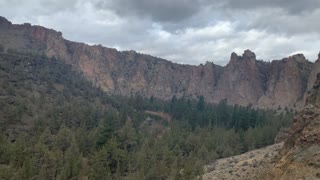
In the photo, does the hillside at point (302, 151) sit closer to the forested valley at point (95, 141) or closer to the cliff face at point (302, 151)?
the cliff face at point (302, 151)

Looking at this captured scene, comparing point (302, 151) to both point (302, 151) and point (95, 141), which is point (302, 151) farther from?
point (95, 141)

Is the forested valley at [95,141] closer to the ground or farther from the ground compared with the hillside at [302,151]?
closer to the ground

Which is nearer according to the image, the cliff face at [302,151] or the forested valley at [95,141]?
the cliff face at [302,151]

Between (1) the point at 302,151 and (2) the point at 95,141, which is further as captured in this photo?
(2) the point at 95,141

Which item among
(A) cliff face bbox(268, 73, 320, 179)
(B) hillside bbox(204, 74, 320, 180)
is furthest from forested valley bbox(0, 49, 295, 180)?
(A) cliff face bbox(268, 73, 320, 179)

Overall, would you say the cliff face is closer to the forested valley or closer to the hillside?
the hillside

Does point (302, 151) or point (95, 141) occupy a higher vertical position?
point (302, 151)

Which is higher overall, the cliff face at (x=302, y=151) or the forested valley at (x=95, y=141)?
the cliff face at (x=302, y=151)

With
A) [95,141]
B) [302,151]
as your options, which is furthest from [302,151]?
[95,141]

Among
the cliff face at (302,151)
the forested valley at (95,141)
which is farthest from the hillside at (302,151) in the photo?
the forested valley at (95,141)

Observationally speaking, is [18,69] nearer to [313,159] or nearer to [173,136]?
[173,136]

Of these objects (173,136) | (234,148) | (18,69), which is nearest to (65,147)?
(173,136)

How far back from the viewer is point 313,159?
3225cm

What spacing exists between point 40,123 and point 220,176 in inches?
2947
